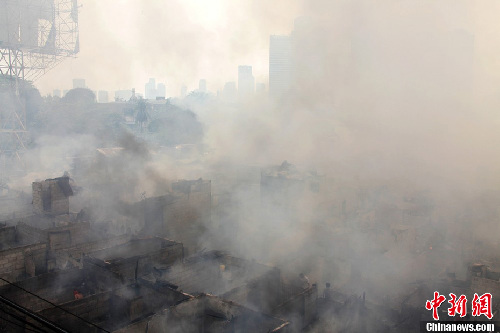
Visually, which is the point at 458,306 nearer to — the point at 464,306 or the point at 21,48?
the point at 464,306

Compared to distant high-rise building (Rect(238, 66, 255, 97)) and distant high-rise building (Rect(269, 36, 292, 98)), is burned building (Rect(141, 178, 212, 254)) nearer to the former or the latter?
distant high-rise building (Rect(269, 36, 292, 98))

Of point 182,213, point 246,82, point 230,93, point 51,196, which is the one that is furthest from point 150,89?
point 51,196

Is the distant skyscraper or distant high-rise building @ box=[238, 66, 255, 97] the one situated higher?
the distant skyscraper

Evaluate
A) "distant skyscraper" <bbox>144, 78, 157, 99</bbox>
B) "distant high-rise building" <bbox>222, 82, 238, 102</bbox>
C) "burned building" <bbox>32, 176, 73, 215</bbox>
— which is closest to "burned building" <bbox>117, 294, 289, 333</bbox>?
"burned building" <bbox>32, 176, 73, 215</bbox>

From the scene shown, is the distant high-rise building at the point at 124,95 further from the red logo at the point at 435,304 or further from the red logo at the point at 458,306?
the red logo at the point at 458,306

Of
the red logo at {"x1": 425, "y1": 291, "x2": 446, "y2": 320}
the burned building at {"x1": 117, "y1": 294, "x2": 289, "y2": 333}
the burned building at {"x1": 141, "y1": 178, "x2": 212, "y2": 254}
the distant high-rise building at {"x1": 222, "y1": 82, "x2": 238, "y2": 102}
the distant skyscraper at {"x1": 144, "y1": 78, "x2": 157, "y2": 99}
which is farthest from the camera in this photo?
the distant skyscraper at {"x1": 144, "y1": 78, "x2": 157, "y2": 99}

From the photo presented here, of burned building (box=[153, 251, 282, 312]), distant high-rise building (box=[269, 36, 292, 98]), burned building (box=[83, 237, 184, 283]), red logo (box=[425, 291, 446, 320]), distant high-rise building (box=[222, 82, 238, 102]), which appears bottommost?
red logo (box=[425, 291, 446, 320])

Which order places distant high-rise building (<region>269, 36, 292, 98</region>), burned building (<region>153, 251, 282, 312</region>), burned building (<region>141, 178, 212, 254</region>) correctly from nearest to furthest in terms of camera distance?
burned building (<region>153, 251, 282, 312</region>), burned building (<region>141, 178, 212, 254</region>), distant high-rise building (<region>269, 36, 292, 98</region>)
